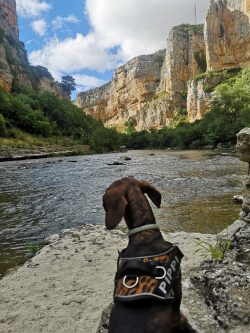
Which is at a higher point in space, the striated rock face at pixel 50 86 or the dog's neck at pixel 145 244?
the striated rock face at pixel 50 86

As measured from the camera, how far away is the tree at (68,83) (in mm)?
162125

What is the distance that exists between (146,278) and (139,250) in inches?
10.0

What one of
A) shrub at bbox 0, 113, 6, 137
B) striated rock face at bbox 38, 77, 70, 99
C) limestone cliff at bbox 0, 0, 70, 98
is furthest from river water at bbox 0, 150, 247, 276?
striated rock face at bbox 38, 77, 70, 99

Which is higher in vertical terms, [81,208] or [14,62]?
[14,62]

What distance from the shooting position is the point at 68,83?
542 feet

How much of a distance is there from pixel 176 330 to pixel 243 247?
1755mm

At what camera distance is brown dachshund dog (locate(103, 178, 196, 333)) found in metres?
2.26

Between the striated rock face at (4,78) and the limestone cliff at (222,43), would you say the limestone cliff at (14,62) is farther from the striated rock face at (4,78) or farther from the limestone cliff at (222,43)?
the limestone cliff at (222,43)

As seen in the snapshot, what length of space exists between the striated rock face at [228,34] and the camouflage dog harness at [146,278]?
127 m

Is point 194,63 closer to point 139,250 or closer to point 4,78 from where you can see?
point 4,78

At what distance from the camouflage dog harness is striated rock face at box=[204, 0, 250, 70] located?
416 ft

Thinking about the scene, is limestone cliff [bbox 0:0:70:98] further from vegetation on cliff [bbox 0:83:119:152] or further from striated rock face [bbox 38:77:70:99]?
vegetation on cliff [bbox 0:83:119:152]

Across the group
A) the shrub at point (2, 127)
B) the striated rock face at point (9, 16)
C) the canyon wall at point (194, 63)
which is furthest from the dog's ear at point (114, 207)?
the striated rock face at point (9, 16)

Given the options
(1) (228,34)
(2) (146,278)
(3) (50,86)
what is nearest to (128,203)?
(2) (146,278)
